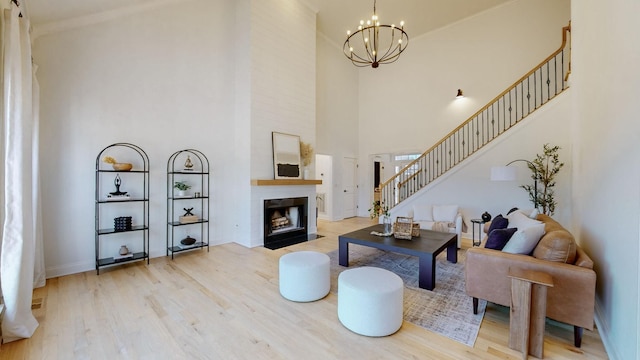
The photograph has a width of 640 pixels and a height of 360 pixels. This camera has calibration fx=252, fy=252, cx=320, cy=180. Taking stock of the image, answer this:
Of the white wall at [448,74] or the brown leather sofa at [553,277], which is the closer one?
the brown leather sofa at [553,277]

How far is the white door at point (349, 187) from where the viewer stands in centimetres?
859

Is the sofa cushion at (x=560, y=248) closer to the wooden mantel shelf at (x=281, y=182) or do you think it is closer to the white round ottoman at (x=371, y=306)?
the white round ottoman at (x=371, y=306)

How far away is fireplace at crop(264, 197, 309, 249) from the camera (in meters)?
5.29

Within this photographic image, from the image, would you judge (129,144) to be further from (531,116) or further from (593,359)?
(531,116)

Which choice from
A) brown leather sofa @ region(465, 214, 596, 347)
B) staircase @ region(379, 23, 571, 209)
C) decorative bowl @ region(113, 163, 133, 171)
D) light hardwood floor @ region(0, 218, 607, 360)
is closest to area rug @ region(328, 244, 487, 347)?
light hardwood floor @ region(0, 218, 607, 360)

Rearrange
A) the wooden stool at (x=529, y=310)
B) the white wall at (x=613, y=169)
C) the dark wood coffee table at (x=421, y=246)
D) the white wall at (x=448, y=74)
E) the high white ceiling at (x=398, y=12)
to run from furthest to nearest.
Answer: the high white ceiling at (x=398, y=12)
the white wall at (x=448, y=74)
the dark wood coffee table at (x=421, y=246)
the wooden stool at (x=529, y=310)
the white wall at (x=613, y=169)

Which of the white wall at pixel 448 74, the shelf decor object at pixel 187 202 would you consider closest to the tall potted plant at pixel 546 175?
the white wall at pixel 448 74

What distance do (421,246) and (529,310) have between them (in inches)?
58.4

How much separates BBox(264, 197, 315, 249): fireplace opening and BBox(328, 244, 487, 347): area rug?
4.95ft

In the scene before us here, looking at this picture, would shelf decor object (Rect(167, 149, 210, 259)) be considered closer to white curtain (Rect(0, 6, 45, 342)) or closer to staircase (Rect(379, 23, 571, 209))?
white curtain (Rect(0, 6, 45, 342))

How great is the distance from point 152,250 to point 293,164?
10.2ft

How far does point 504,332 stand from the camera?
7.44 feet

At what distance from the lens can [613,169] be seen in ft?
7.22

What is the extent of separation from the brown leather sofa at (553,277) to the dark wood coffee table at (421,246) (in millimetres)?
598
